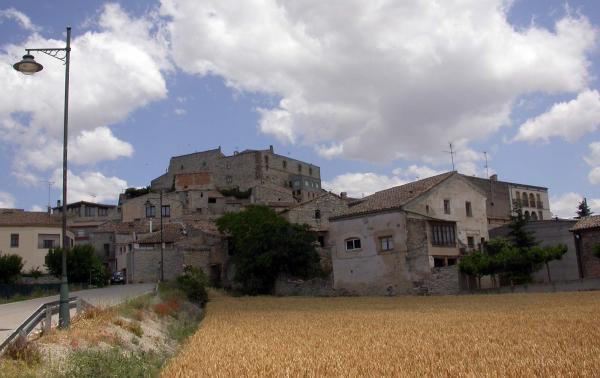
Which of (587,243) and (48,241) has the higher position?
(48,241)

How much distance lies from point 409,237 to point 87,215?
74.9m

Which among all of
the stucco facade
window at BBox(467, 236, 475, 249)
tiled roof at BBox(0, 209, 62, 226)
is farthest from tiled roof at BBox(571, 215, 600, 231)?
the stucco facade

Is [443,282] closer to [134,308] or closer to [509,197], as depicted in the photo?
Answer: [134,308]

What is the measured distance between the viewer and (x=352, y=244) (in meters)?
46.2

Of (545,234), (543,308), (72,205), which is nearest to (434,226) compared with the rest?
(545,234)

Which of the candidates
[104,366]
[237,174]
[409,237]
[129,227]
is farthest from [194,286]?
[237,174]

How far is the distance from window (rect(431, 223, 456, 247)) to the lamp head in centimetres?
3289

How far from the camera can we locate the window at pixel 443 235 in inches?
1686

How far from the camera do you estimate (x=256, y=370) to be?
1035 centimetres

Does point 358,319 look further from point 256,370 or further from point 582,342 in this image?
point 256,370

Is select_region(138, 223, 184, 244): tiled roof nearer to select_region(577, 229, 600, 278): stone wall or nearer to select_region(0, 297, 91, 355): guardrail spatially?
select_region(577, 229, 600, 278): stone wall

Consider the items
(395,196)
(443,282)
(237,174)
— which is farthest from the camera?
(237,174)

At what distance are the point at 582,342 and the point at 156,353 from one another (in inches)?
362

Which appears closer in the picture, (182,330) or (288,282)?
(182,330)
